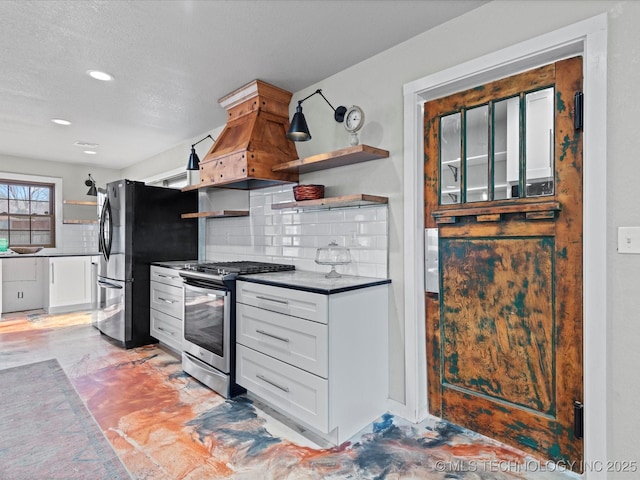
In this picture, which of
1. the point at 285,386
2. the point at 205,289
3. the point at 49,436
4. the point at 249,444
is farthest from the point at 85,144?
the point at 249,444

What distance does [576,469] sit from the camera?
181 cm

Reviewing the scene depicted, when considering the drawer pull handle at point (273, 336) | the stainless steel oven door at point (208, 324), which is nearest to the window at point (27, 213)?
the stainless steel oven door at point (208, 324)

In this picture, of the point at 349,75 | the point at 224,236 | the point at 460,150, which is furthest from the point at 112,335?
the point at 460,150

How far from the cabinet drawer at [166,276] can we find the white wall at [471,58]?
158cm

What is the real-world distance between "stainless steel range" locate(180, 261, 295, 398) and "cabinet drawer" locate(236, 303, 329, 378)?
0.11m

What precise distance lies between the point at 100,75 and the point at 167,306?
7.10ft

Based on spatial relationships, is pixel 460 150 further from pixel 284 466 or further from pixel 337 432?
pixel 284 466

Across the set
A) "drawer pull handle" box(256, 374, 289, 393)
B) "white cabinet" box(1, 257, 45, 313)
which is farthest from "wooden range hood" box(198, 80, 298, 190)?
"white cabinet" box(1, 257, 45, 313)

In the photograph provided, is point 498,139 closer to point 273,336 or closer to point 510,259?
point 510,259

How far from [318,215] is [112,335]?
282 centimetres

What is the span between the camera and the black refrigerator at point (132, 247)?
12.9 ft

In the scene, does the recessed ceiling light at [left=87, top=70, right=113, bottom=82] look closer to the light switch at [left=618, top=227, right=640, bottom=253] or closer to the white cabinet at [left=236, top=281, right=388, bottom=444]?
the white cabinet at [left=236, top=281, right=388, bottom=444]

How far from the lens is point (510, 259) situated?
2.05 meters

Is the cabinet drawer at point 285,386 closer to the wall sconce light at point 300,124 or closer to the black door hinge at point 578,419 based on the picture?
the black door hinge at point 578,419
